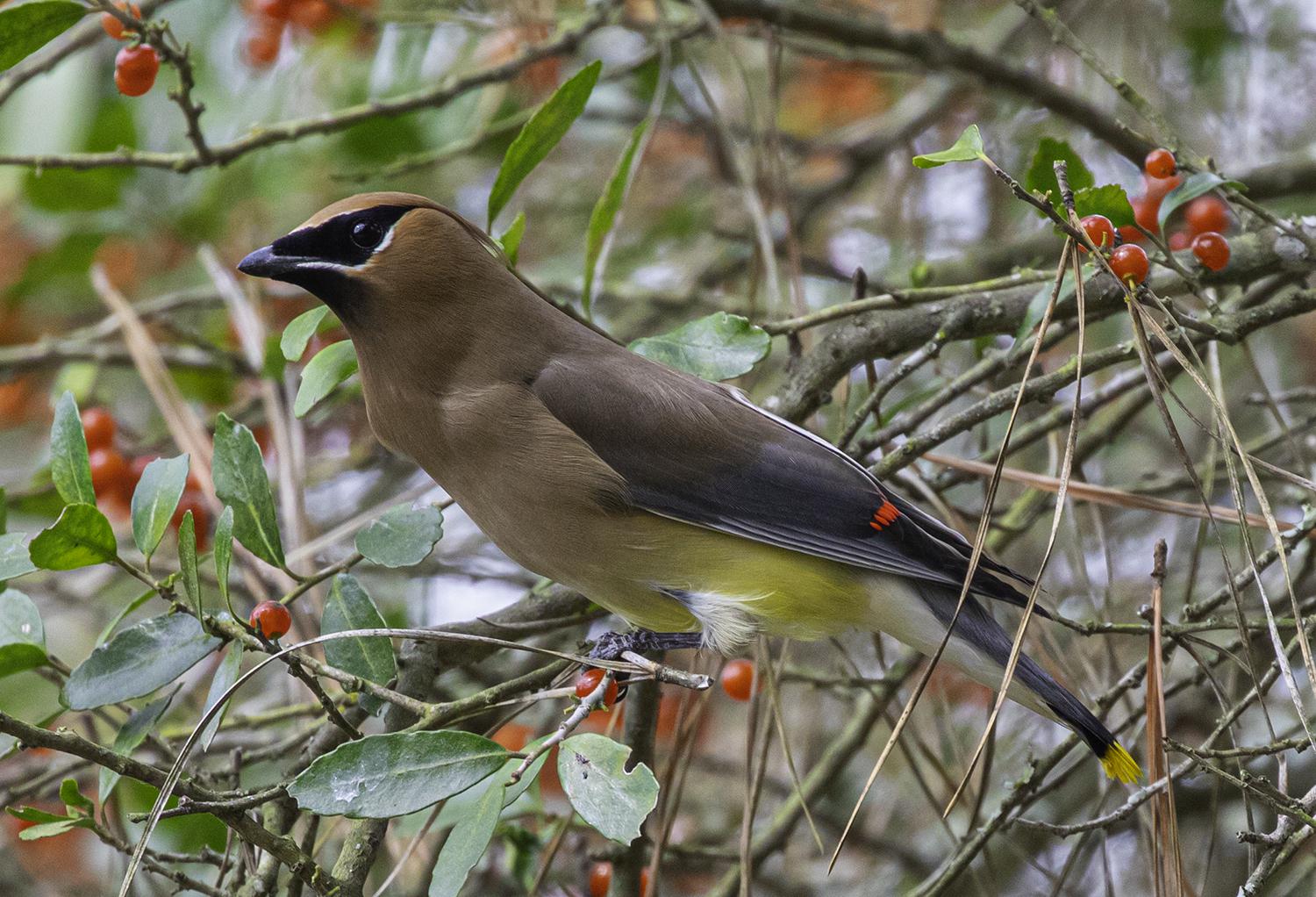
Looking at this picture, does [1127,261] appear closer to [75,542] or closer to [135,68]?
[75,542]

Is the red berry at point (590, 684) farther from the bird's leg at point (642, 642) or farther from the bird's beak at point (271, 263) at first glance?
the bird's beak at point (271, 263)

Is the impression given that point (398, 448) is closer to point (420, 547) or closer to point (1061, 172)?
point (420, 547)

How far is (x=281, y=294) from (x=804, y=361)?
2.10 meters

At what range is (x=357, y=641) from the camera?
2.22m

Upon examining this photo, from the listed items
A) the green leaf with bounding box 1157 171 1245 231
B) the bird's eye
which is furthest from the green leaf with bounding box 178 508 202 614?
the green leaf with bounding box 1157 171 1245 231

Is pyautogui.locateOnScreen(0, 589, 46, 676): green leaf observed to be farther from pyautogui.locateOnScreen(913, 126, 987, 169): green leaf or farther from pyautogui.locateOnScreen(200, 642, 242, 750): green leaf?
pyautogui.locateOnScreen(913, 126, 987, 169): green leaf

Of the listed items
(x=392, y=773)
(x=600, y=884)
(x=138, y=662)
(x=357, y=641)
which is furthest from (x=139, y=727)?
(x=600, y=884)

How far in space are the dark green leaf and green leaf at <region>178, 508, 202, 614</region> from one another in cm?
149

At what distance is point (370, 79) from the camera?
4336mm

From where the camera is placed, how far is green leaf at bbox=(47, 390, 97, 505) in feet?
7.22

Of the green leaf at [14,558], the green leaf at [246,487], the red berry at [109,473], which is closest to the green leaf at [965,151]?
the green leaf at [246,487]

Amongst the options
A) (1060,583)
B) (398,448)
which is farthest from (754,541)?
(1060,583)

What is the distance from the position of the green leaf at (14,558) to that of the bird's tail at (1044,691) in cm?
155

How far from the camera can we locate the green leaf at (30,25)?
237 centimetres
